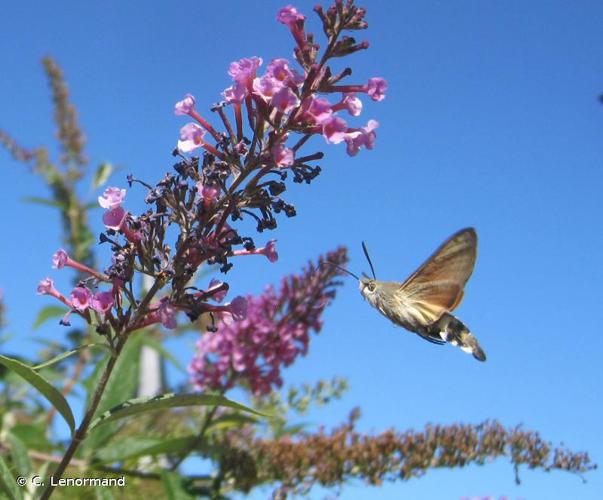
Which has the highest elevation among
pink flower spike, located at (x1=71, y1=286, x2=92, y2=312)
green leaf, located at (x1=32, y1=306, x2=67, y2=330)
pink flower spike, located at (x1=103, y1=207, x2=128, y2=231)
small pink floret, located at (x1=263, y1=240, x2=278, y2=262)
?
green leaf, located at (x1=32, y1=306, x2=67, y2=330)

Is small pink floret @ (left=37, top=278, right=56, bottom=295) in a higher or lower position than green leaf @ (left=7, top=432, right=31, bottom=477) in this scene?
higher

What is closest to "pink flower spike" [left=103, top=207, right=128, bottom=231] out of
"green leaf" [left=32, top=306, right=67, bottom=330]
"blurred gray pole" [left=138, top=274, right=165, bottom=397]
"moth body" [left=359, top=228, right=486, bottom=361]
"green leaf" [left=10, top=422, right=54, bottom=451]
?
"moth body" [left=359, top=228, right=486, bottom=361]

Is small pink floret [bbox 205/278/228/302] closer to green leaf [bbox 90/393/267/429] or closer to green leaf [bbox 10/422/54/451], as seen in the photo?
green leaf [bbox 90/393/267/429]

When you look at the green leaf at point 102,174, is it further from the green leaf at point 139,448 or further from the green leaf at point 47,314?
the green leaf at point 139,448

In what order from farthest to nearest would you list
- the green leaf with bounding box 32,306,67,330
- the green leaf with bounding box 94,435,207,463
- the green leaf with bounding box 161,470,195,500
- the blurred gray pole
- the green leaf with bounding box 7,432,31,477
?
the blurred gray pole
the green leaf with bounding box 32,306,67,330
the green leaf with bounding box 94,435,207,463
the green leaf with bounding box 161,470,195,500
the green leaf with bounding box 7,432,31,477

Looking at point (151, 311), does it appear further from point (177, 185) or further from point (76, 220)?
point (76, 220)

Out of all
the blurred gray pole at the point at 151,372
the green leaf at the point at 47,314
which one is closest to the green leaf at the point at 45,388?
the green leaf at the point at 47,314

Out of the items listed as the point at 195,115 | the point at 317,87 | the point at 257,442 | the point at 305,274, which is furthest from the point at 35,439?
the point at 317,87
